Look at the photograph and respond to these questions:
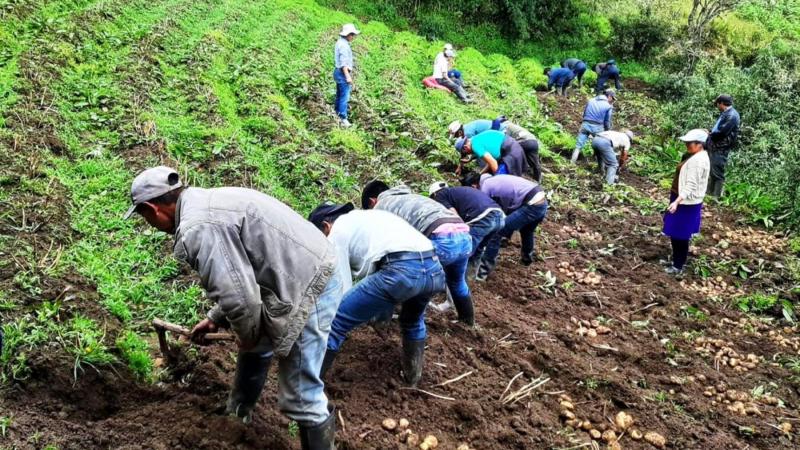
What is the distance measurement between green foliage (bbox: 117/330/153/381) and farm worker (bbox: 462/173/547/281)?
346 cm

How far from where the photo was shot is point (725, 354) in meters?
5.65

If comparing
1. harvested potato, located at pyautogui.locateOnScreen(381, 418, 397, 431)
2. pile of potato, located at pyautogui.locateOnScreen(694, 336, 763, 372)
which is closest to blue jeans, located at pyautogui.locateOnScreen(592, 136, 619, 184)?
pile of potato, located at pyautogui.locateOnScreen(694, 336, 763, 372)

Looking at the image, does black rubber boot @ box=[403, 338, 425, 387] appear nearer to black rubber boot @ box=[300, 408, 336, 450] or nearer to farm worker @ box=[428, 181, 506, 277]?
black rubber boot @ box=[300, 408, 336, 450]

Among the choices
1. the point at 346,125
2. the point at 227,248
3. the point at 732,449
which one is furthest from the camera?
the point at 346,125

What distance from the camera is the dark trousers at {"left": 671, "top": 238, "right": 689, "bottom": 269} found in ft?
23.3

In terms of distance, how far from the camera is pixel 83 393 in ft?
11.7

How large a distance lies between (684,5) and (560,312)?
20492 mm

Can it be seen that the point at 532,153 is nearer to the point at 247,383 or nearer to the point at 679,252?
the point at 679,252

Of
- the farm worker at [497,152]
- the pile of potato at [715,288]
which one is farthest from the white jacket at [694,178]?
the farm worker at [497,152]

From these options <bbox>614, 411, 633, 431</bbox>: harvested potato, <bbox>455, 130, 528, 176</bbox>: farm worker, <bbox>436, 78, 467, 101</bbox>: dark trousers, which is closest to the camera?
<bbox>614, 411, 633, 431</bbox>: harvested potato

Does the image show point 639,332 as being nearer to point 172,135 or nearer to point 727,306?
point 727,306

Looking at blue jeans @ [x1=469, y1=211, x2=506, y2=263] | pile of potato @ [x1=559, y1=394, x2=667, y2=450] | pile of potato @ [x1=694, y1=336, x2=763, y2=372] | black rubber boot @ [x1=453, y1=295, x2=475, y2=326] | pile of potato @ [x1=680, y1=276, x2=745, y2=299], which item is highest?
blue jeans @ [x1=469, y1=211, x2=506, y2=263]

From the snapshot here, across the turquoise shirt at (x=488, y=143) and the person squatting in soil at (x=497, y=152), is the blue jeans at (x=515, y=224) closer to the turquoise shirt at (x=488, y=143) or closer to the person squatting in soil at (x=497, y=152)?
the person squatting in soil at (x=497, y=152)

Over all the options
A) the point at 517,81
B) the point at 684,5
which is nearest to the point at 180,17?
the point at 517,81
